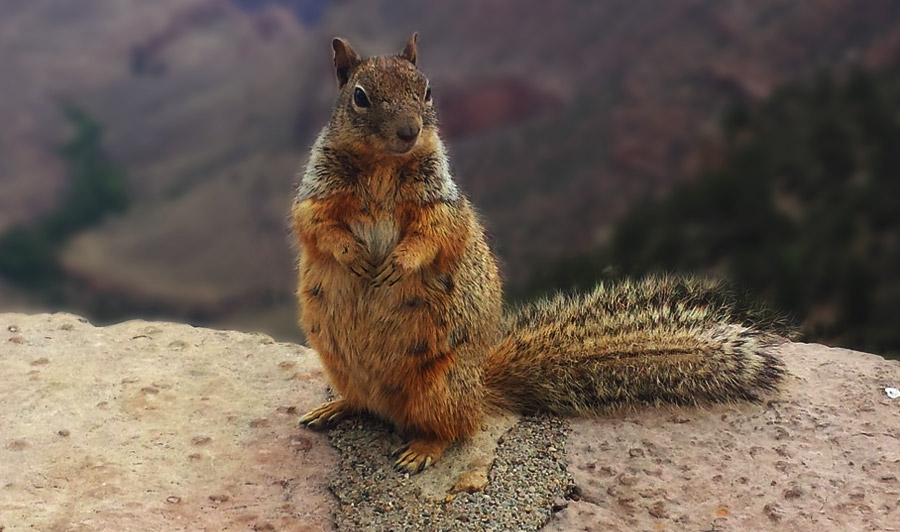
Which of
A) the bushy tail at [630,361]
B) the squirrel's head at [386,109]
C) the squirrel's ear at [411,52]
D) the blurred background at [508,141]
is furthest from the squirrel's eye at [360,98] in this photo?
the blurred background at [508,141]

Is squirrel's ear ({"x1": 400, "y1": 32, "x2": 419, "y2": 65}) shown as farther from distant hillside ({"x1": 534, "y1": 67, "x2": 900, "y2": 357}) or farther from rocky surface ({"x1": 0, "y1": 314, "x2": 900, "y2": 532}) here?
distant hillside ({"x1": 534, "y1": 67, "x2": 900, "y2": 357})

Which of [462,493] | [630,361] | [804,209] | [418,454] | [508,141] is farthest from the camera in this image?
[508,141]

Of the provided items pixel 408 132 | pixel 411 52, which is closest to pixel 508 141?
pixel 411 52

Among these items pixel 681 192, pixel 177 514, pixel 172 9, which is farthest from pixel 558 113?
pixel 177 514

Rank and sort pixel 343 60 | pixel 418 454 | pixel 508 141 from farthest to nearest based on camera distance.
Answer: pixel 508 141
pixel 343 60
pixel 418 454

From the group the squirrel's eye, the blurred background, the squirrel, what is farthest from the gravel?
the blurred background

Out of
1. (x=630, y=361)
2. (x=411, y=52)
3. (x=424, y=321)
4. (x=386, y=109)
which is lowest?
(x=630, y=361)

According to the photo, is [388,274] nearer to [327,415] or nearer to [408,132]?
[408,132]

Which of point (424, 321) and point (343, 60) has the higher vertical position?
point (343, 60)

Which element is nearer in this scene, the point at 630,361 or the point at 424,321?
the point at 424,321
